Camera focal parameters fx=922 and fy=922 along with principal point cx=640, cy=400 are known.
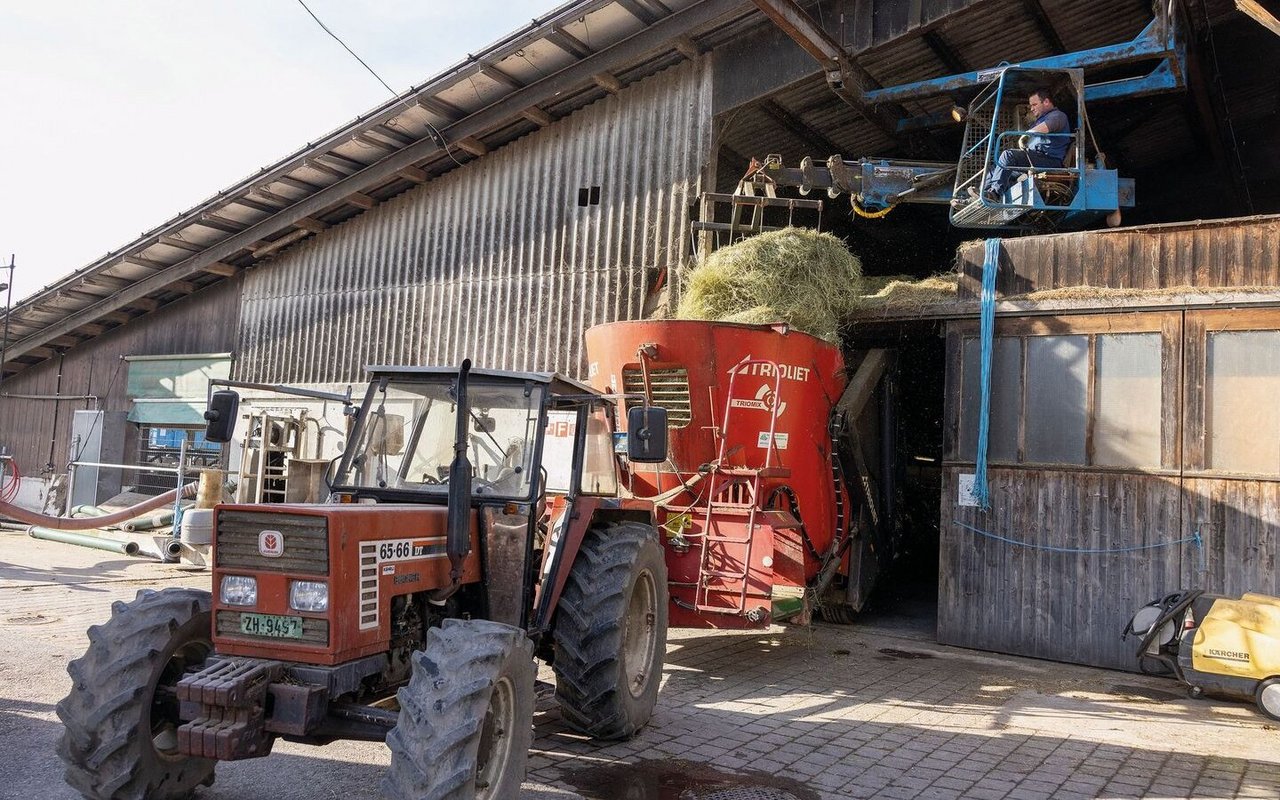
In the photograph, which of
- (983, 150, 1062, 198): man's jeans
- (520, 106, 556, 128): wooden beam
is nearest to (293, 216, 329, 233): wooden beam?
(520, 106, 556, 128): wooden beam

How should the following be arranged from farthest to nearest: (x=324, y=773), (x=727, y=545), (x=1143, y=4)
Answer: (x=1143, y=4) < (x=727, y=545) < (x=324, y=773)

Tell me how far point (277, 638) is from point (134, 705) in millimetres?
643

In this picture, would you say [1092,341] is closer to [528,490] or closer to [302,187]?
[528,490]

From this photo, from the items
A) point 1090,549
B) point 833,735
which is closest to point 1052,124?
point 1090,549

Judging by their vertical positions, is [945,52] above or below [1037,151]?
above

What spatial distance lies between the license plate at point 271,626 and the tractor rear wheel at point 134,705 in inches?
14.3

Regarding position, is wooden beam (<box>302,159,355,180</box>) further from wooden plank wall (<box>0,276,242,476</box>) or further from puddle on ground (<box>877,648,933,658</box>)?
puddle on ground (<box>877,648,933,658</box>)

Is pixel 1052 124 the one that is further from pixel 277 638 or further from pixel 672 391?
pixel 277 638

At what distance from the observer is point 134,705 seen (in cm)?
400

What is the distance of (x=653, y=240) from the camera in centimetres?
1152

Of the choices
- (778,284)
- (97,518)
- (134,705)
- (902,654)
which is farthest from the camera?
(97,518)

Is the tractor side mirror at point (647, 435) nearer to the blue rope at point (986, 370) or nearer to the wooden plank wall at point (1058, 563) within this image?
the blue rope at point (986, 370)

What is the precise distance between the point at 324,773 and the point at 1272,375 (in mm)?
8239

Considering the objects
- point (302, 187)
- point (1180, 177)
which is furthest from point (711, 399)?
point (1180, 177)
